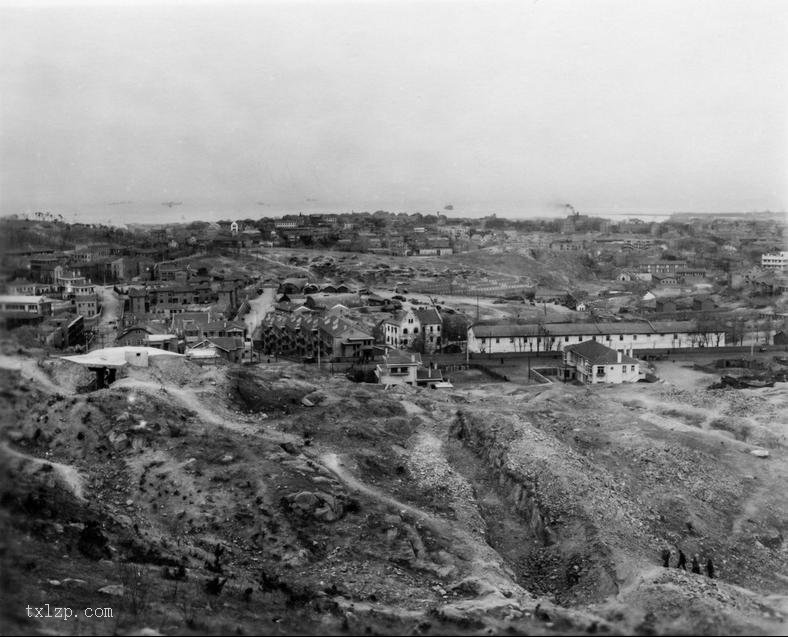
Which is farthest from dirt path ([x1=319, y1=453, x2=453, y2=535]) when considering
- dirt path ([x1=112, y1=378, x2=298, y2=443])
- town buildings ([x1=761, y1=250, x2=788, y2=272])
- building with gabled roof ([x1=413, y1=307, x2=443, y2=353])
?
town buildings ([x1=761, y1=250, x2=788, y2=272])

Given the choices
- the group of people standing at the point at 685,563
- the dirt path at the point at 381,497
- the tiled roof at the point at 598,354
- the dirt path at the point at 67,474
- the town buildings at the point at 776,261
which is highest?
the town buildings at the point at 776,261

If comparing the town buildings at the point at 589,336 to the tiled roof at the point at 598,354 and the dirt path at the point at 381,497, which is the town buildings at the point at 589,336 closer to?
the tiled roof at the point at 598,354

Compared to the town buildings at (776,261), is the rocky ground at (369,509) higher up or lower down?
lower down

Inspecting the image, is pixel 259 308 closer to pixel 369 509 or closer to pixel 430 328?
pixel 430 328

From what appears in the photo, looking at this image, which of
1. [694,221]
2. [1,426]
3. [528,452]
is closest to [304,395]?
[528,452]

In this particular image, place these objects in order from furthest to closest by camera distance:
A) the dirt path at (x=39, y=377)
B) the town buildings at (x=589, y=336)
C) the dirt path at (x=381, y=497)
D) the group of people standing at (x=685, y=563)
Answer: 1. the town buildings at (x=589, y=336)
2. the dirt path at (x=39, y=377)
3. the dirt path at (x=381, y=497)
4. the group of people standing at (x=685, y=563)

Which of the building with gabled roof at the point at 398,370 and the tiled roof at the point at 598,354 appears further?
the tiled roof at the point at 598,354

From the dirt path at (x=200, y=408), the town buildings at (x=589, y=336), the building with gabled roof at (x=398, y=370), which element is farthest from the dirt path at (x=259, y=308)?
the dirt path at (x=200, y=408)

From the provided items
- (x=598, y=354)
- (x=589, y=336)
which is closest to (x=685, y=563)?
(x=598, y=354)

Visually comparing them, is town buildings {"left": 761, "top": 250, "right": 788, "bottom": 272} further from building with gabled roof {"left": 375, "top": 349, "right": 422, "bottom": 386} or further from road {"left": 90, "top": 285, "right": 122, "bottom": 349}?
road {"left": 90, "top": 285, "right": 122, "bottom": 349}
